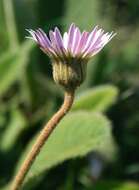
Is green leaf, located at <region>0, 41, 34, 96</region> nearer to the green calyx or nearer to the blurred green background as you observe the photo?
the blurred green background

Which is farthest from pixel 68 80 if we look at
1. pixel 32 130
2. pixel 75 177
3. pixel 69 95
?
pixel 32 130

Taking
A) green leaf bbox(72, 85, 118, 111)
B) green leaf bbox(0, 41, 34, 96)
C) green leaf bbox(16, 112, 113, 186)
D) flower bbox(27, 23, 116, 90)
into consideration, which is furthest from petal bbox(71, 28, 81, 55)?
green leaf bbox(0, 41, 34, 96)

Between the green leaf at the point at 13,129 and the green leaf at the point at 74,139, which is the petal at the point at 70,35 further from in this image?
the green leaf at the point at 13,129

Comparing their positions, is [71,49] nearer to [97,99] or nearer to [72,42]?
[72,42]

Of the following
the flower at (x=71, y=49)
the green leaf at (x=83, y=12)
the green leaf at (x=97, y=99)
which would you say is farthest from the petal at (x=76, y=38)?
the green leaf at (x=83, y=12)

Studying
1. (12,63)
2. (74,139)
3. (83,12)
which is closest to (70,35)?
(74,139)

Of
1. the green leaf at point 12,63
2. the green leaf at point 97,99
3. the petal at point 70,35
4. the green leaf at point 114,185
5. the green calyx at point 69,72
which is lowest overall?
the green leaf at point 114,185

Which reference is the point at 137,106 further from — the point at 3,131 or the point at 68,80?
the point at 68,80
